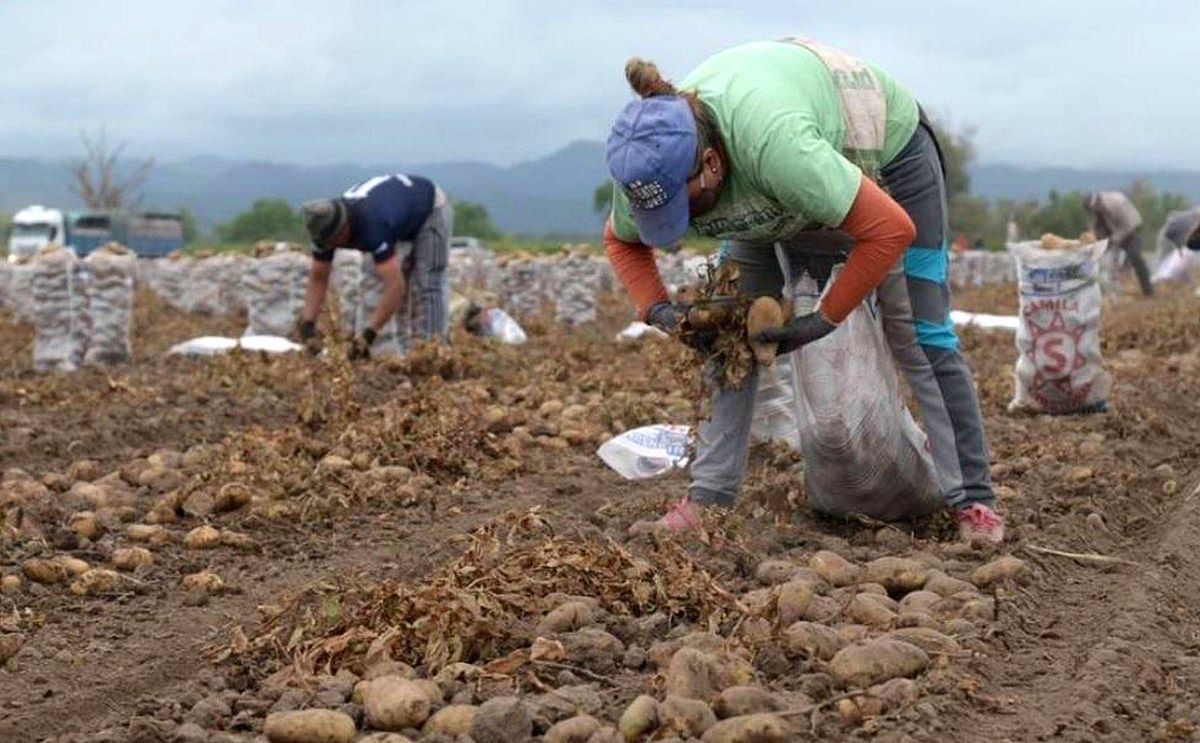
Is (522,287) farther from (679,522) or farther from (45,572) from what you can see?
(679,522)

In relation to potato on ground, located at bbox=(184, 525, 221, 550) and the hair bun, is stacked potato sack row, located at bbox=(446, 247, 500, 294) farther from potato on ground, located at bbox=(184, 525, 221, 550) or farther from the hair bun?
the hair bun

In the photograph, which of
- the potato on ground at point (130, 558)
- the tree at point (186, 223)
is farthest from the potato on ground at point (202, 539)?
the tree at point (186, 223)

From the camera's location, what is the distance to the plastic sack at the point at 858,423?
14.0 ft

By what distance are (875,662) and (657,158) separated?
1.19 metres

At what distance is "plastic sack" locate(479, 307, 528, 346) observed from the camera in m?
12.3

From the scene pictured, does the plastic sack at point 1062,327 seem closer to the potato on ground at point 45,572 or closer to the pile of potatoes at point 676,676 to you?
the pile of potatoes at point 676,676

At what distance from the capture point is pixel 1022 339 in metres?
7.02

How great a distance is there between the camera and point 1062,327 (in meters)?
6.90

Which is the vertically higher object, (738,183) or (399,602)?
(738,183)

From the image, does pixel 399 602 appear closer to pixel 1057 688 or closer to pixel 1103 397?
pixel 1057 688

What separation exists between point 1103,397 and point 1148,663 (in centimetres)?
386

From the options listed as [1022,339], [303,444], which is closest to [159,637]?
Answer: [303,444]

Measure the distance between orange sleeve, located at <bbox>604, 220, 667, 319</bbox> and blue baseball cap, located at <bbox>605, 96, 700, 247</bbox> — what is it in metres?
0.47

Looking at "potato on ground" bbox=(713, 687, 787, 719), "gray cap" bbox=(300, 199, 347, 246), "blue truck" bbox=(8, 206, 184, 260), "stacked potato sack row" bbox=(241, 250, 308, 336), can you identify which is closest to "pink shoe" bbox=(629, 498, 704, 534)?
"potato on ground" bbox=(713, 687, 787, 719)
